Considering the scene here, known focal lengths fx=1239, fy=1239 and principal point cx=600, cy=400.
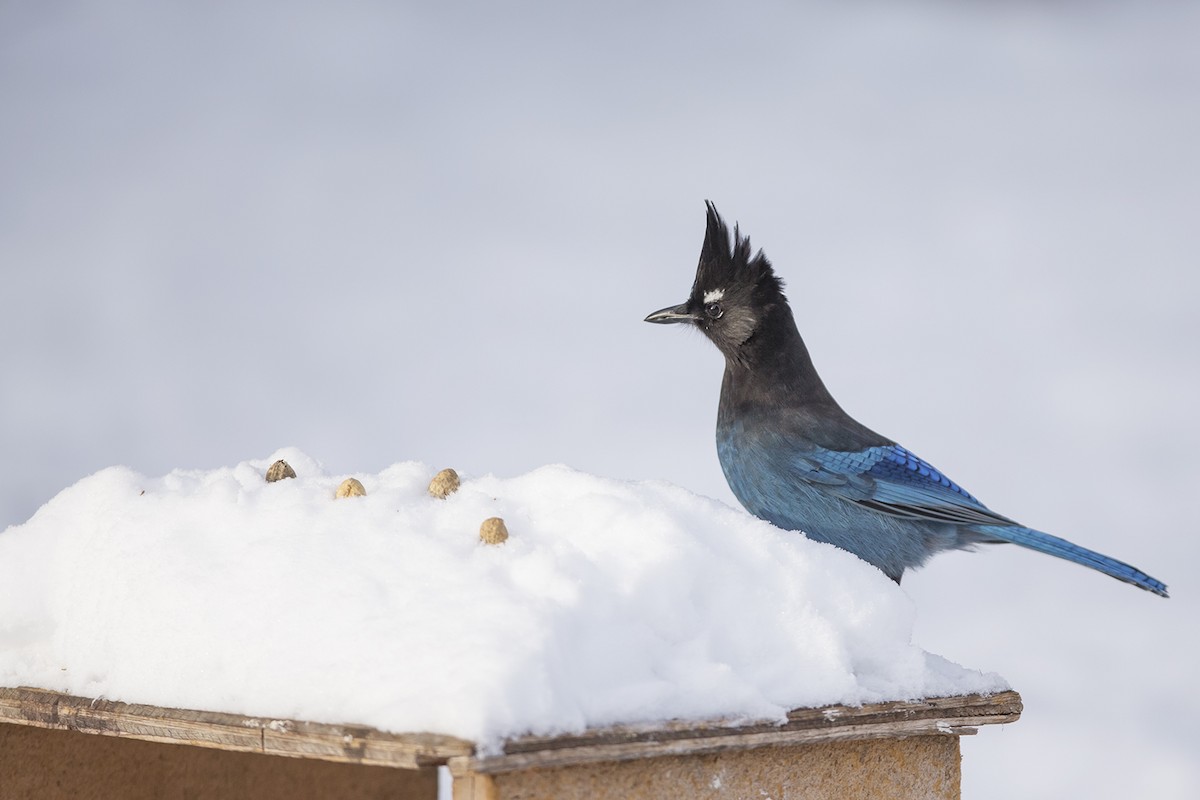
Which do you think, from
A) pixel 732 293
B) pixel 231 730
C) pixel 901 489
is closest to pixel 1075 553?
pixel 901 489

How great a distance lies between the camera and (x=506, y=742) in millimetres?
1096

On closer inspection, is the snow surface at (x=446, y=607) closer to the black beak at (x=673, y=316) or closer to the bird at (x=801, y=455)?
the bird at (x=801, y=455)

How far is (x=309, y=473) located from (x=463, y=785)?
0.70 metres

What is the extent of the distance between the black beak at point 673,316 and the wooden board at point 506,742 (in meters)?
0.72

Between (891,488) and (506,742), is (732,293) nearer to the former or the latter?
(891,488)

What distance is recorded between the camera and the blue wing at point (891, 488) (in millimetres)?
1770

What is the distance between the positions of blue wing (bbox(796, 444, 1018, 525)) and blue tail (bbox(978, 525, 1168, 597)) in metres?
0.02

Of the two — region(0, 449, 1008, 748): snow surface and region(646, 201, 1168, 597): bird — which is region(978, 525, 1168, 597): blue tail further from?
region(0, 449, 1008, 748): snow surface

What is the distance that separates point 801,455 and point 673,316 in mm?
323

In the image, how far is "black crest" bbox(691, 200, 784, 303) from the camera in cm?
191

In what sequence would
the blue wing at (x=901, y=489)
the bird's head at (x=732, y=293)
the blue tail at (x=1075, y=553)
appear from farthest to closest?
1. the bird's head at (x=732, y=293)
2. the blue wing at (x=901, y=489)
3. the blue tail at (x=1075, y=553)

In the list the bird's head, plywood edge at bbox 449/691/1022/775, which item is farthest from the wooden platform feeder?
the bird's head

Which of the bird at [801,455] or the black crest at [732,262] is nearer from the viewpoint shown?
the bird at [801,455]

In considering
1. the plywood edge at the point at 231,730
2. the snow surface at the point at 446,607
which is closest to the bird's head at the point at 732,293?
the snow surface at the point at 446,607
